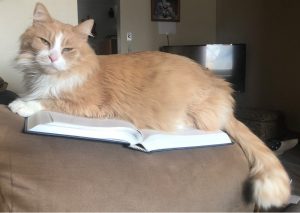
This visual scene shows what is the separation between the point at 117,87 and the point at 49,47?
0.68 feet

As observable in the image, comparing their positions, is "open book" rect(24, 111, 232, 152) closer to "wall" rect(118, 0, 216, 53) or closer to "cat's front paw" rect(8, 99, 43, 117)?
"cat's front paw" rect(8, 99, 43, 117)

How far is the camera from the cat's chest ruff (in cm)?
95

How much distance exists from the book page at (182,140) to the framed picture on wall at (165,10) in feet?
11.1

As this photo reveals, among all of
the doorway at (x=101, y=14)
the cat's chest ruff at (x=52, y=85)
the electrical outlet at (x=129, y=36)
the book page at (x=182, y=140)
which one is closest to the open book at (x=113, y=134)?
the book page at (x=182, y=140)

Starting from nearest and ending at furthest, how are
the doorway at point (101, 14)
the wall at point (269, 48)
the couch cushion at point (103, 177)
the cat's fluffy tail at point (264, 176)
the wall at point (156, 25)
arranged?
the couch cushion at point (103, 177)
the cat's fluffy tail at point (264, 176)
the wall at point (269, 48)
the wall at point (156, 25)
the doorway at point (101, 14)

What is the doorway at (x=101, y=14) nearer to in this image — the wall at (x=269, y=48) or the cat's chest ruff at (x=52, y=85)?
the wall at (x=269, y=48)

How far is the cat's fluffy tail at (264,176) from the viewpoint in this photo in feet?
2.54

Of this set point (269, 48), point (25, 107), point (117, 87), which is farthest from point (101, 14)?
point (25, 107)

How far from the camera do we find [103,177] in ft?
2.21

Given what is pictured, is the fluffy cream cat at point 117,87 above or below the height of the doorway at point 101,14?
below

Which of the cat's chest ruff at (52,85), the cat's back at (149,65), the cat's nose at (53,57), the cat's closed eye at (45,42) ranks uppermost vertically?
the cat's closed eye at (45,42)

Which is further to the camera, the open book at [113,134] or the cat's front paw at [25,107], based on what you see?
the cat's front paw at [25,107]

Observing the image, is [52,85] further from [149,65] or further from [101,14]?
[101,14]

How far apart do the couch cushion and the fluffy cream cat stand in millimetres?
153
